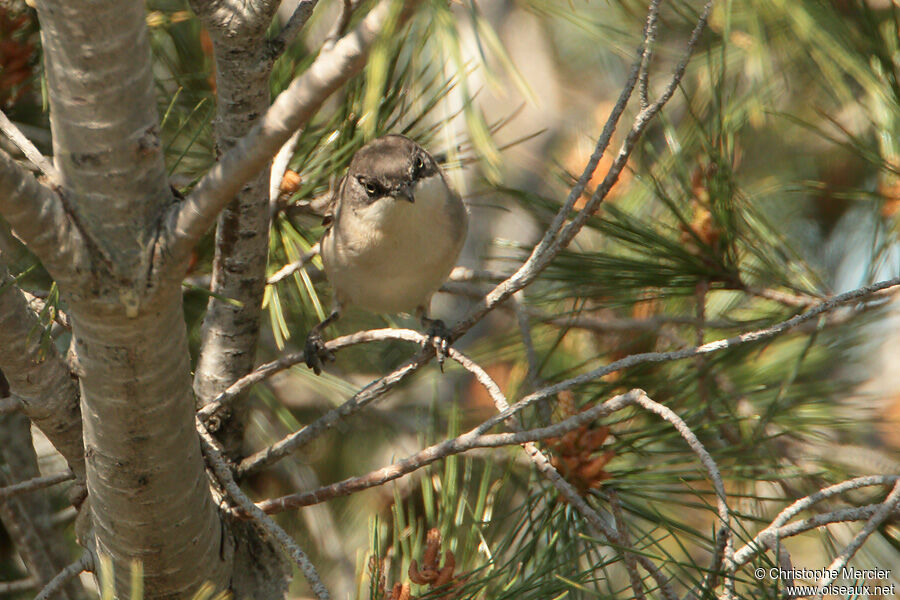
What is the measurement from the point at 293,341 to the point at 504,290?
1.78m

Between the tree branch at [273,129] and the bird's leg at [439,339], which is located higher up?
the tree branch at [273,129]

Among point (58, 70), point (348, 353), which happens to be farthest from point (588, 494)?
point (348, 353)

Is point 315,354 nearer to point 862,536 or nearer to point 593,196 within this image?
point 593,196

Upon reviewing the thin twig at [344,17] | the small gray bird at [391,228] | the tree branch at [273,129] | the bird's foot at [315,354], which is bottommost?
the bird's foot at [315,354]

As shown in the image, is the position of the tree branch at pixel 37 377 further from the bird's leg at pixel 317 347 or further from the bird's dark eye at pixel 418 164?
the bird's dark eye at pixel 418 164

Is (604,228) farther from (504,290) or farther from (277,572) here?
(277,572)

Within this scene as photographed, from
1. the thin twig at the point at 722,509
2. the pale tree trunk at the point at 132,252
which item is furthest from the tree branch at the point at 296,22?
the thin twig at the point at 722,509

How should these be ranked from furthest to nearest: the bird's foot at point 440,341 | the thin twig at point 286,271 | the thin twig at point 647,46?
the thin twig at point 286,271
the bird's foot at point 440,341
the thin twig at point 647,46

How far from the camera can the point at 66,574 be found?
5.94 ft

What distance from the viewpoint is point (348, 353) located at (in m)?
3.91

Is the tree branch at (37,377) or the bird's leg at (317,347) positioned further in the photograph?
the bird's leg at (317,347)

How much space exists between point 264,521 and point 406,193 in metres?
1.17

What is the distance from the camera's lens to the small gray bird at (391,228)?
Answer: 253cm

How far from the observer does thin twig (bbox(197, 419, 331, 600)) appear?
4.42ft
